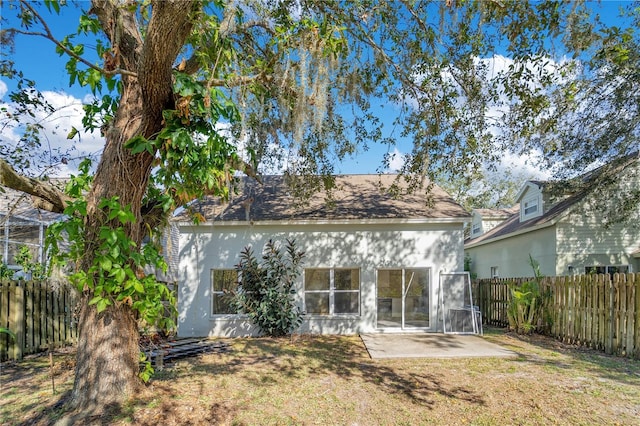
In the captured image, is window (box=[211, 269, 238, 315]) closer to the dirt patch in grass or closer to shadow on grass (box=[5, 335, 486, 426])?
shadow on grass (box=[5, 335, 486, 426])

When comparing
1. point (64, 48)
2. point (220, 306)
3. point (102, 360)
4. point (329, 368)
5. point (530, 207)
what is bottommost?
point (329, 368)

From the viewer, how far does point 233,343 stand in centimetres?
943

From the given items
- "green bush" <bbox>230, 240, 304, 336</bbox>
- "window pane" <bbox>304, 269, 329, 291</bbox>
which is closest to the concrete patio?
"window pane" <bbox>304, 269, 329, 291</bbox>

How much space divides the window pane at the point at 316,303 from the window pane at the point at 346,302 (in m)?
0.30

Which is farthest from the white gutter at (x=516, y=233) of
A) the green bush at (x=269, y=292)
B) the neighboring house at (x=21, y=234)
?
the neighboring house at (x=21, y=234)

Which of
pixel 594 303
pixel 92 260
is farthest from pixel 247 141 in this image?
pixel 594 303

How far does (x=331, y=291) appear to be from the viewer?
11031 mm

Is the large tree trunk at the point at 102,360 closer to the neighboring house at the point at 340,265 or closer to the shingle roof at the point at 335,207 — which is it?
the shingle roof at the point at 335,207

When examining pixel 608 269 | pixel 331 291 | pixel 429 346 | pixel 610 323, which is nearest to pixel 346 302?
pixel 331 291

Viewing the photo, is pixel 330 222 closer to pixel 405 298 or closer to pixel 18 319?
pixel 405 298

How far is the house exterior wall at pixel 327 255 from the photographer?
10.9 meters

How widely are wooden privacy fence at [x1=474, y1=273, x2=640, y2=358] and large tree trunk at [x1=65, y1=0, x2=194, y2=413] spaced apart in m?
8.81

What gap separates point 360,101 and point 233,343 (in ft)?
21.3

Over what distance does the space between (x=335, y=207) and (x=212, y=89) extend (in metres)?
7.35
